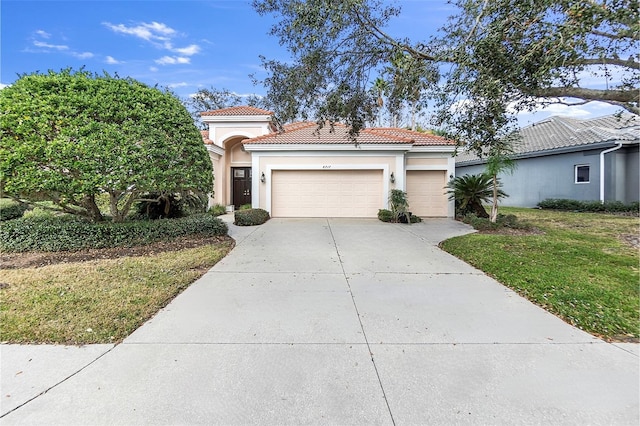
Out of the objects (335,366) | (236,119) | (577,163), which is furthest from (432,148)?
(335,366)

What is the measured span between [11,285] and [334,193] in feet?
34.6

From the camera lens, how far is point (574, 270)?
212 inches

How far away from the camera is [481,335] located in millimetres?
3336

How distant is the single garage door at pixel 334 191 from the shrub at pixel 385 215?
97 centimetres

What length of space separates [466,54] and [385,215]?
759cm

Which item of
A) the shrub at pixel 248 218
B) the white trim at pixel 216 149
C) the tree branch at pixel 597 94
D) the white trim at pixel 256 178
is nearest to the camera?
the tree branch at pixel 597 94

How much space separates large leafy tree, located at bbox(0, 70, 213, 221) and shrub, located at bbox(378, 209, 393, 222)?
7546mm

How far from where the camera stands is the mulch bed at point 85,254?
603 cm

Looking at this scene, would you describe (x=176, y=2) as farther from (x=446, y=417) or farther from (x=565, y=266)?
(x=565, y=266)

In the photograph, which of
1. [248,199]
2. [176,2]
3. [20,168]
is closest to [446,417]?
[20,168]

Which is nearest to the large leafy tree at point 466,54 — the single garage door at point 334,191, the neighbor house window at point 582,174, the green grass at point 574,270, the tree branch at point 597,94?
the tree branch at point 597,94

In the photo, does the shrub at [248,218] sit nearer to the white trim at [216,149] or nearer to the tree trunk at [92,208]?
the tree trunk at [92,208]

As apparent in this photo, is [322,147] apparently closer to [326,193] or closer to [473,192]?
[326,193]

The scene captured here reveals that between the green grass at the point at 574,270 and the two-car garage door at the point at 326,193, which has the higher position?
the two-car garage door at the point at 326,193
